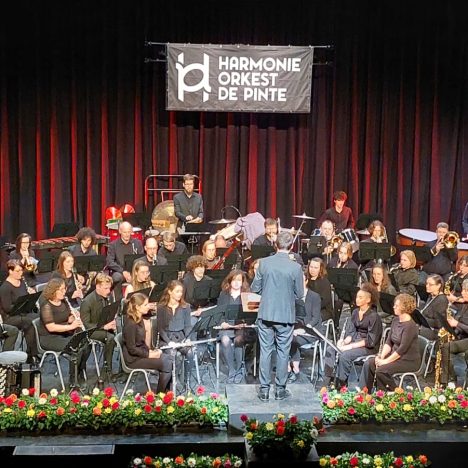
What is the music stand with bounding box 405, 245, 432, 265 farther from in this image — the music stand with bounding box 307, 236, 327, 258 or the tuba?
the music stand with bounding box 307, 236, 327, 258

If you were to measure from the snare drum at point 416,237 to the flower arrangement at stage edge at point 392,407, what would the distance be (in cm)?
536

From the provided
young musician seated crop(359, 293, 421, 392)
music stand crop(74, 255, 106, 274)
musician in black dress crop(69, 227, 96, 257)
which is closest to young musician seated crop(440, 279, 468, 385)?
young musician seated crop(359, 293, 421, 392)

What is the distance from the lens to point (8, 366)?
908 centimetres

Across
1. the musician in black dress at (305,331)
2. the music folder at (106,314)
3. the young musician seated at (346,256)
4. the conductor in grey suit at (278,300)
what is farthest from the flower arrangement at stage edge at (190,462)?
the young musician seated at (346,256)

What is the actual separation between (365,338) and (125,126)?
24.7ft

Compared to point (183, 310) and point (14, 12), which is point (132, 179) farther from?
point (183, 310)

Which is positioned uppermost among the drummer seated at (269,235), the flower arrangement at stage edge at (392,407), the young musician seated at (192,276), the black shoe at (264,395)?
the drummer seated at (269,235)

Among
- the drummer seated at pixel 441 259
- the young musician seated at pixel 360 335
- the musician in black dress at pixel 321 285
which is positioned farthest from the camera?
the drummer seated at pixel 441 259

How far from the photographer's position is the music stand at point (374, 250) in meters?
12.6

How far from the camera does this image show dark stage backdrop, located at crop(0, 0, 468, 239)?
610 inches

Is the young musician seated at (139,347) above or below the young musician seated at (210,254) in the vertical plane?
below

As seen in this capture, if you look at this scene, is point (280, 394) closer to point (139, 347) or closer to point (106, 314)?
point (139, 347)

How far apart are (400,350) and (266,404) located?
5.43 feet

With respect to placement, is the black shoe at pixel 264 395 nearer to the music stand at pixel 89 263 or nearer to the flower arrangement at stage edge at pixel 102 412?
the flower arrangement at stage edge at pixel 102 412
